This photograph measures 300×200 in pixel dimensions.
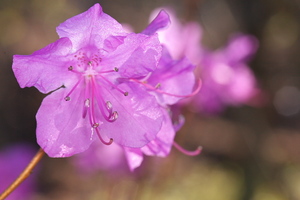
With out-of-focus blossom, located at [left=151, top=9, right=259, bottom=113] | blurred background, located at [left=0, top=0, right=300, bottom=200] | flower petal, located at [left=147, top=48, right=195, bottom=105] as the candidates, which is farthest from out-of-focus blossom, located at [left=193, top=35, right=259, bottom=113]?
flower petal, located at [left=147, top=48, right=195, bottom=105]

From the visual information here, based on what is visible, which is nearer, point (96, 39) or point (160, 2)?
point (96, 39)

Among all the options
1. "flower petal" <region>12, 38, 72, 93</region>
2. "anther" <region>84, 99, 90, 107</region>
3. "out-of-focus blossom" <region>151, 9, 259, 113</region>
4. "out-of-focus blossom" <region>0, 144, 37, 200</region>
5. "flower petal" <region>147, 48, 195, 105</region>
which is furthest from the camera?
"out-of-focus blossom" <region>151, 9, 259, 113</region>

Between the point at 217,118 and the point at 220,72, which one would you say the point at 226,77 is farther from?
the point at 217,118

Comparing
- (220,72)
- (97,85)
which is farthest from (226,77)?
(97,85)

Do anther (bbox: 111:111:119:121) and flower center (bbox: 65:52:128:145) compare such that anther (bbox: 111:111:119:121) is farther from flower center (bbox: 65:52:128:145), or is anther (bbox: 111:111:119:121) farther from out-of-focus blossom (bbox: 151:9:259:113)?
out-of-focus blossom (bbox: 151:9:259:113)

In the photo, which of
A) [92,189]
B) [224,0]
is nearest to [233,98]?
[92,189]

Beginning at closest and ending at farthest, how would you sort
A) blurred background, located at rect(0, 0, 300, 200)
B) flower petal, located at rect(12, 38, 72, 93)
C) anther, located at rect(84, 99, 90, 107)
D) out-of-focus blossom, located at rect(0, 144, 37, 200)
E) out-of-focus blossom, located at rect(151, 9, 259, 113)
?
flower petal, located at rect(12, 38, 72, 93)
anther, located at rect(84, 99, 90, 107)
out-of-focus blossom, located at rect(0, 144, 37, 200)
out-of-focus blossom, located at rect(151, 9, 259, 113)
blurred background, located at rect(0, 0, 300, 200)

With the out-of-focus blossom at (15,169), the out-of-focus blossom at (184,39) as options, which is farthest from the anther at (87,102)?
the out-of-focus blossom at (184,39)

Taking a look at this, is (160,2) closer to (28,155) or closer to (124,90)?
(28,155)

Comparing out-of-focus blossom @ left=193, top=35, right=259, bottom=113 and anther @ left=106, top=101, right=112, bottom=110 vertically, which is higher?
anther @ left=106, top=101, right=112, bottom=110
